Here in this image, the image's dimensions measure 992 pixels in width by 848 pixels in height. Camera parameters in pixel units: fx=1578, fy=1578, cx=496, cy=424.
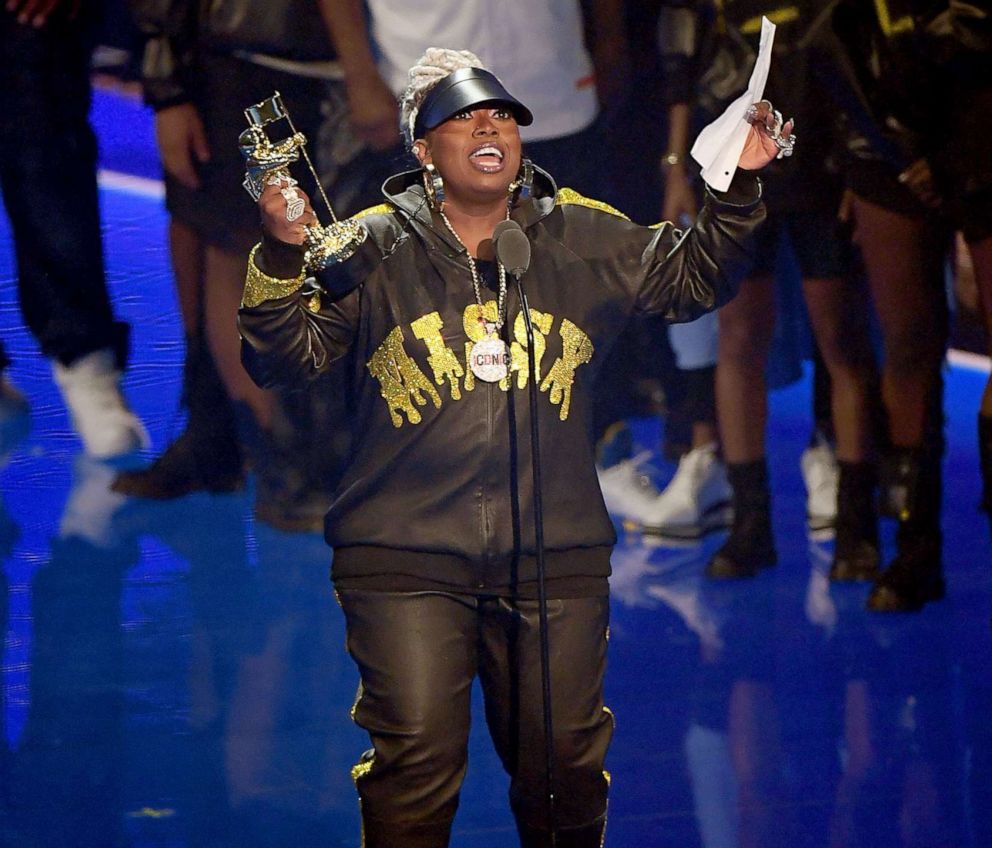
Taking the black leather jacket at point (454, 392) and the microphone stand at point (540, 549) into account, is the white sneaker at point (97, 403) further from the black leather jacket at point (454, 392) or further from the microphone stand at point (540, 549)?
the microphone stand at point (540, 549)

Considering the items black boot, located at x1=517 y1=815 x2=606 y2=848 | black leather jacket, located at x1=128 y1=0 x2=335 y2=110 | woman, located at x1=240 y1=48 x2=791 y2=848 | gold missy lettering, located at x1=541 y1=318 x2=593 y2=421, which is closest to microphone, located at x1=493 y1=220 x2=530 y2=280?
woman, located at x1=240 y1=48 x2=791 y2=848

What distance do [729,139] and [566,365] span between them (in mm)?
473

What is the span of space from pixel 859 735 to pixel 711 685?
49 cm

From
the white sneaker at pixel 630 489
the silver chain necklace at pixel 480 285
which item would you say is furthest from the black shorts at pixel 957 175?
the silver chain necklace at pixel 480 285

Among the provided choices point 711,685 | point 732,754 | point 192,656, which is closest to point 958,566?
point 711,685

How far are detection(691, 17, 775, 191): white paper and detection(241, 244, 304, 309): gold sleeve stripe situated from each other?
2.38ft

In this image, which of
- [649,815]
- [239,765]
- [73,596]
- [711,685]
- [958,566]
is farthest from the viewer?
[958,566]

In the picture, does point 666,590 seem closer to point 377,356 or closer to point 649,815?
point 649,815

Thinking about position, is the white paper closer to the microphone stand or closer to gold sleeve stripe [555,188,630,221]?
gold sleeve stripe [555,188,630,221]

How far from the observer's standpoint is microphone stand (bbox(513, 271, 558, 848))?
8.50ft

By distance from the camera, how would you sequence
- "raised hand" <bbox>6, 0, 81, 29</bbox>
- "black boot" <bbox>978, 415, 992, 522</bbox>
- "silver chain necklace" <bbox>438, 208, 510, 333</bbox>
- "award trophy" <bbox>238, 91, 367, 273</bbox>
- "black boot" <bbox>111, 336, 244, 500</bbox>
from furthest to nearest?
"black boot" <bbox>111, 336, 244, 500</bbox>, "raised hand" <bbox>6, 0, 81, 29</bbox>, "black boot" <bbox>978, 415, 992, 522</bbox>, "silver chain necklace" <bbox>438, 208, 510, 333</bbox>, "award trophy" <bbox>238, 91, 367, 273</bbox>

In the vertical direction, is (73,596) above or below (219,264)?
below

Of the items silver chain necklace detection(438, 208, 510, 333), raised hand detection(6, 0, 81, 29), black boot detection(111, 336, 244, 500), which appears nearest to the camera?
silver chain necklace detection(438, 208, 510, 333)

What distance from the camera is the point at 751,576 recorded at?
206 inches
